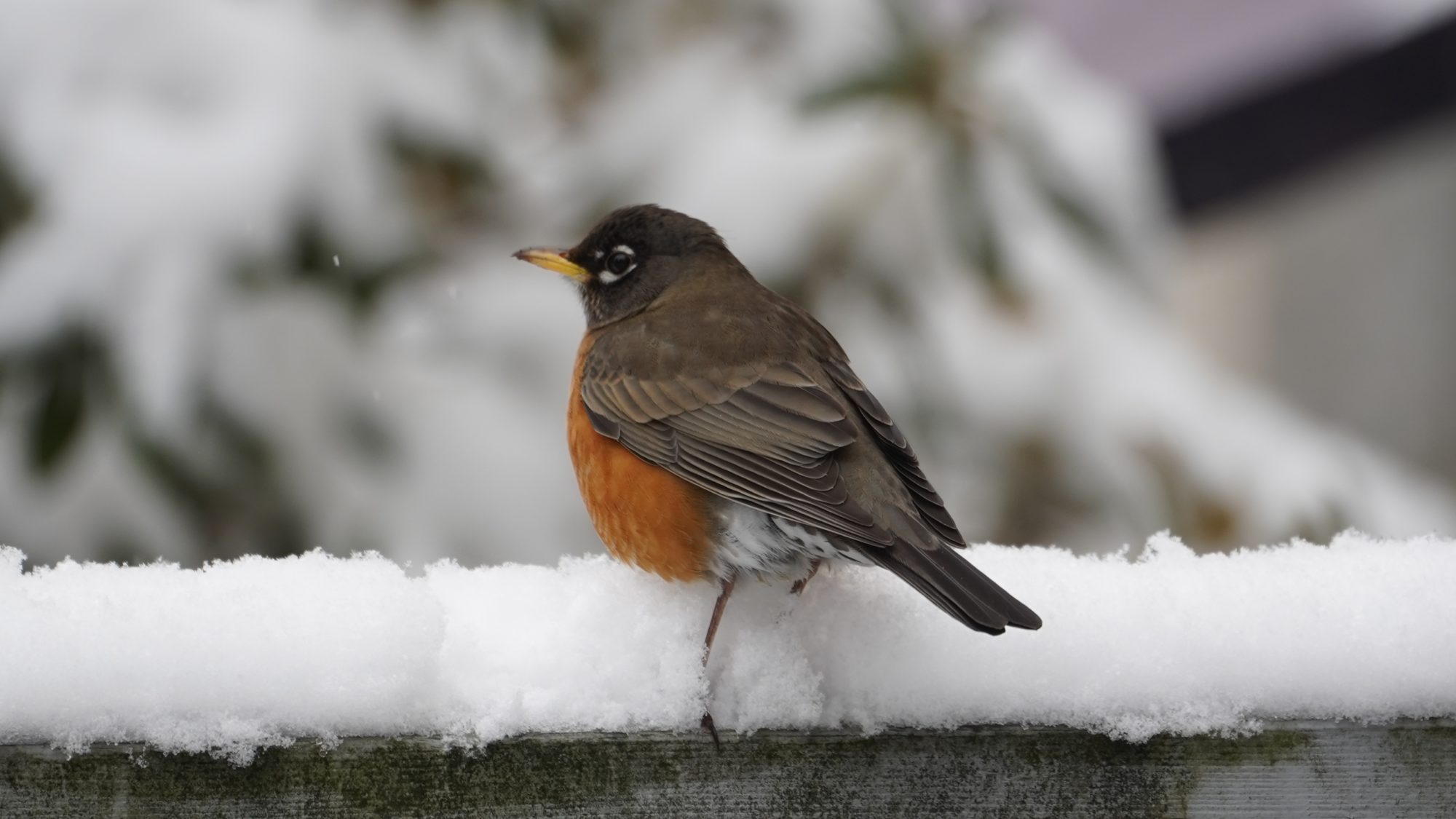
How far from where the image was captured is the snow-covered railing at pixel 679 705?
1.43m

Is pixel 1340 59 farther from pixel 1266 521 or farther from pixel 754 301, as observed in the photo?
pixel 754 301

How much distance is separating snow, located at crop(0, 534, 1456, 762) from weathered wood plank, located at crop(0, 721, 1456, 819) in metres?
0.02

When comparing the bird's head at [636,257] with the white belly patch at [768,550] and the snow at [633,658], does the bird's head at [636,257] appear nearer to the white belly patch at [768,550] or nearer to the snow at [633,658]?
the white belly patch at [768,550]

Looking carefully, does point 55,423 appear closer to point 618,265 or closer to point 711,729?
point 618,265

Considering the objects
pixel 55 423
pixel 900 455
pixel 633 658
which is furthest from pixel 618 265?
pixel 633 658

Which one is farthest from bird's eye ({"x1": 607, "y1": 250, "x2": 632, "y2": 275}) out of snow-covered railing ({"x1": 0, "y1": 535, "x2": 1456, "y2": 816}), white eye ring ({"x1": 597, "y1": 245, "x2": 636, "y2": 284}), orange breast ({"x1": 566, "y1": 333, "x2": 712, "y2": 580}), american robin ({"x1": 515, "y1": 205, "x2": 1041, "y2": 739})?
snow-covered railing ({"x1": 0, "y1": 535, "x2": 1456, "y2": 816})

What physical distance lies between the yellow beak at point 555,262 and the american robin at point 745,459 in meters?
0.17

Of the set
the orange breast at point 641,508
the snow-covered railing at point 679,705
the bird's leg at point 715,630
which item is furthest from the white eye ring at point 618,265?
the snow-covered railing at point 679,705

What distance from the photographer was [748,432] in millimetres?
2240

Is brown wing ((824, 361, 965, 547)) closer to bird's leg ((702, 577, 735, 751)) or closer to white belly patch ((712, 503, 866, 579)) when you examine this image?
white belly patch ((712, 503, 866, 579))

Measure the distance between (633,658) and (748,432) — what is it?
2.28ft

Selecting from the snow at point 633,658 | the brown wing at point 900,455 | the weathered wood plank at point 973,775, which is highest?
the brown wing at point 900,455

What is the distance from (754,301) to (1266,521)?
5.58ft

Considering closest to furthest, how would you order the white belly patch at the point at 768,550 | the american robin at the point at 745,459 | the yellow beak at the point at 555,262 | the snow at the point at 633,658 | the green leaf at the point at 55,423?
the snow at the point at 633,658 → the american robin at the point at 745,459 → the white belly patch at the point at 768,550 → the yellow beak at the point at 555,262 → the green leaf at the point at 55,423
